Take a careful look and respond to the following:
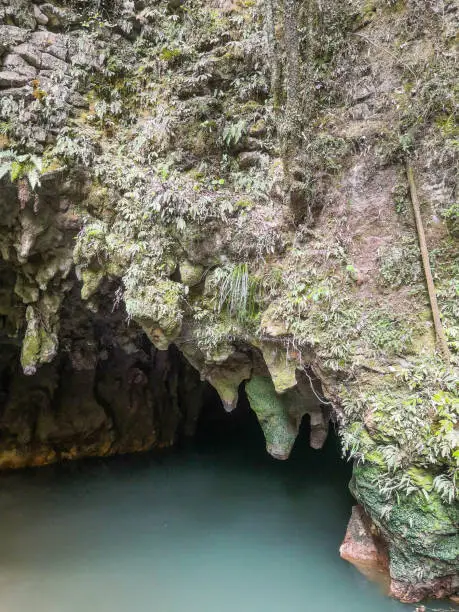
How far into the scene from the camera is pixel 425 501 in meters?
4.87

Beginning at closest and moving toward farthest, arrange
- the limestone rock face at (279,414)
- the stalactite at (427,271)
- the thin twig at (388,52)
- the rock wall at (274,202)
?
the stalactite at (427,271) < the rock wall at (274,202) < the thin twig at (388,52) < the limestone rock face at (279,414)

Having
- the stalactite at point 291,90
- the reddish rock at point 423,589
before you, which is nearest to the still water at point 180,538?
the reddish rock at point 423,589

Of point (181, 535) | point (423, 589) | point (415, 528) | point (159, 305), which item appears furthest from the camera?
point (181, 535)

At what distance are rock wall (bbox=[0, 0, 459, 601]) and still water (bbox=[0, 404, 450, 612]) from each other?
1552 mm

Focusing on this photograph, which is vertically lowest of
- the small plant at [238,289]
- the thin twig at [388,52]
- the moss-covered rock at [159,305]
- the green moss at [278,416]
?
the green moss at [278,416]

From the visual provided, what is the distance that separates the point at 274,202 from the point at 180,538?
5736 mm

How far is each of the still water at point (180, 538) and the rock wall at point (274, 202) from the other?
1.55 m

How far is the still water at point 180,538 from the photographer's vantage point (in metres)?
6.09

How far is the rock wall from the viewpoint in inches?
207

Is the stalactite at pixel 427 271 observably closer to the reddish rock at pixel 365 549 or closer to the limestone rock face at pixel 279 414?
the limestone rock face at pixel 279 414

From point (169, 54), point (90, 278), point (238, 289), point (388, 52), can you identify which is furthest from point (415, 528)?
point (169, 54)

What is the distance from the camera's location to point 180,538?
7.70m

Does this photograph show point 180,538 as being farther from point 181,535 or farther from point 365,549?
point 365,549

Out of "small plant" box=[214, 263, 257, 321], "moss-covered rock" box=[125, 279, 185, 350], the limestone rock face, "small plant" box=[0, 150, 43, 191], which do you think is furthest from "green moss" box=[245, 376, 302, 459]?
"small plant" box=[0, 150, 43, 191]
